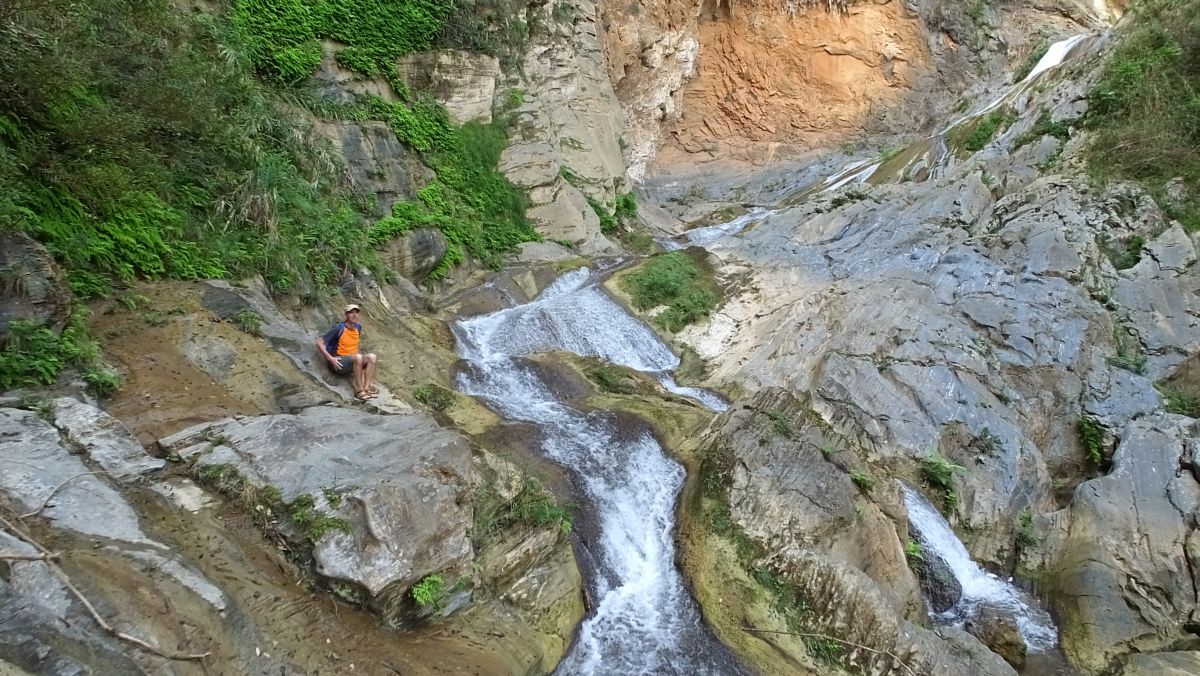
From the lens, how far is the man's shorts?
838 centimetres

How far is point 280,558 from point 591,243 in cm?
1480

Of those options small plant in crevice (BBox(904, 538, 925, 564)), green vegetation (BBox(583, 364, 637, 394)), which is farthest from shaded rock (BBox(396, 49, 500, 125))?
small plant in crevice (BBox(904, 538, 925, 564))

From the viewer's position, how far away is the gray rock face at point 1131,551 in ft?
25.6

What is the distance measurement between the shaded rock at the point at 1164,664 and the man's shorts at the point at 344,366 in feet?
33.8

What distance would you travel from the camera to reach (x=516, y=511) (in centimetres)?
646

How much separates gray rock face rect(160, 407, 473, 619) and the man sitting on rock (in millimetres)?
1938

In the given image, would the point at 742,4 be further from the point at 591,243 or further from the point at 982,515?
the point at 982,515

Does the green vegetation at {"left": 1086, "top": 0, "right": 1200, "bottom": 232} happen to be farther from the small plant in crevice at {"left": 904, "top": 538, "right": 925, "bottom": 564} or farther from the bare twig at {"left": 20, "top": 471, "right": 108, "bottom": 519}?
the bare twig at {"left": 20, "top": 471, "right": 108, "bottom": 519}

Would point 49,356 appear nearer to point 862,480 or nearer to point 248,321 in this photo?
point 248,321

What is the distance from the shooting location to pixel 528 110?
19844mm

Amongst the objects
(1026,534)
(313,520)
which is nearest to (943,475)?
(1026,534)

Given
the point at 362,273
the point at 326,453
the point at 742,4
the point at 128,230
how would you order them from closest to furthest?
the point at 326,453
the point at 128,230
the point at 362,273
the point at 742,4

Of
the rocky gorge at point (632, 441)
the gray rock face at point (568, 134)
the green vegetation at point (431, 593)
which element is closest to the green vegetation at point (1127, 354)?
the rocky gorge at point (632, 441)

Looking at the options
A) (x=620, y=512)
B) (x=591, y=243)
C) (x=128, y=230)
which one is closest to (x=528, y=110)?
(x=591, y=243)
